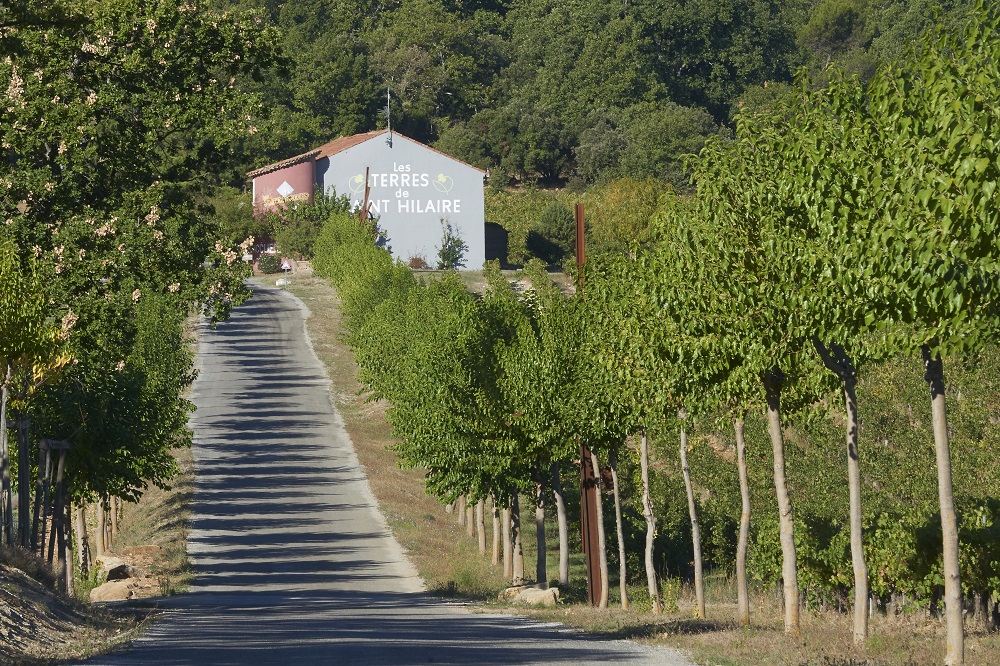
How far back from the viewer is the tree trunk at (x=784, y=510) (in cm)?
2116

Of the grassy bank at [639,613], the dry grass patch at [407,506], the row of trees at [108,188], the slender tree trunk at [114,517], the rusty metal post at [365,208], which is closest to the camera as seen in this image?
the grassy bank at [639,613]

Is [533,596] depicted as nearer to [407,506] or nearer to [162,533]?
[162,533]

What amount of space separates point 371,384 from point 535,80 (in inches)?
4718

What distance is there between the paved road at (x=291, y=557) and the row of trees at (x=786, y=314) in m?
4.05

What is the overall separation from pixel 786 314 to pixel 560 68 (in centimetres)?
15262

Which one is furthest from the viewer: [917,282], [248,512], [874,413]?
[248,512]

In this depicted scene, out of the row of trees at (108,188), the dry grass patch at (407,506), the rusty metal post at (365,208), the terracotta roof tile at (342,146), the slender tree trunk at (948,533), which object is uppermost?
the terracotta roof tile at (342,146)

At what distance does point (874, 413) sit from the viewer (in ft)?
127

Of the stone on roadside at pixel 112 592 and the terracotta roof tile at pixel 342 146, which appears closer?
the stone on roadside at pixel 112 592

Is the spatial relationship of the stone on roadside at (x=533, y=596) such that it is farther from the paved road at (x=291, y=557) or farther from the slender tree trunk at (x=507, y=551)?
the slender tree trunk at (x=507, y=551)

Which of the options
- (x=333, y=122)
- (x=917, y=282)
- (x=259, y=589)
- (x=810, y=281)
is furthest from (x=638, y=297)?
(x=333, y=122)

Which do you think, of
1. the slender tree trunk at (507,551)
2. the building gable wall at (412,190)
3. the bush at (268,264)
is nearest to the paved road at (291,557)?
the slender tree trunk at (507,551)

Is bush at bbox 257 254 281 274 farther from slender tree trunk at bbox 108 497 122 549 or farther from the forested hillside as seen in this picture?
slender tree trunk at bbox 108 497 122 549

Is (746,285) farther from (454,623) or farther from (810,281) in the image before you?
(454,623)
